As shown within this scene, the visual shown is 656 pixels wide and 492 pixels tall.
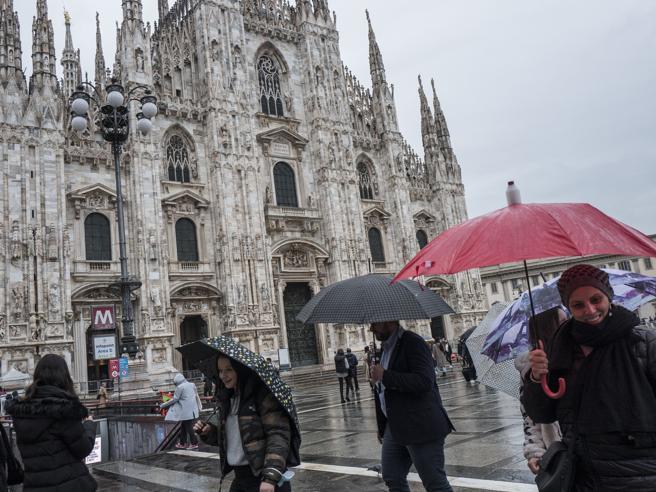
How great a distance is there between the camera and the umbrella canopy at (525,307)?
4.11 metres

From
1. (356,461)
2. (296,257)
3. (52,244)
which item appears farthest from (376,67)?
(356,461)

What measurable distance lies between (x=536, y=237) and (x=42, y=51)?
969 inches

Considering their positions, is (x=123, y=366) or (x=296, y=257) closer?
(x=123, y=366)

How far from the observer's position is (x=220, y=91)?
88.1 feet

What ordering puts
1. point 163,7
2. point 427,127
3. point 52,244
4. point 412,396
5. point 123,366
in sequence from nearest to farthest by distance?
point 412,396
point 123,366
point 52,244
point 163,7
point 427,127

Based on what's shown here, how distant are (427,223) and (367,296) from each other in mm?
31338

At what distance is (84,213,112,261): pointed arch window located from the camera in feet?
74.5

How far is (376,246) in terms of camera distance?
106ft

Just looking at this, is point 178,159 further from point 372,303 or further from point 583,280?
point 583,280

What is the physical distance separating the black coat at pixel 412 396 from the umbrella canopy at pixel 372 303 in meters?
0.23

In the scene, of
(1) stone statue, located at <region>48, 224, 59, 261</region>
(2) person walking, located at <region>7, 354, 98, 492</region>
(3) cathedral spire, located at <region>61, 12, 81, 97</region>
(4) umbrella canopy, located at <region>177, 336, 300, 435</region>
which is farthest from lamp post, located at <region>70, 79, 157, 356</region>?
(3) cathedral spire, located at <region>61, 12, 81, 97</region>

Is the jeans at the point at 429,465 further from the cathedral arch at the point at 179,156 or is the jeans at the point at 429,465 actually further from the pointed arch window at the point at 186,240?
the cathedral arch at the point at 179,156

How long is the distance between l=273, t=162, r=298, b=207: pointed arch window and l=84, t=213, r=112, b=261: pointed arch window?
8795 mm

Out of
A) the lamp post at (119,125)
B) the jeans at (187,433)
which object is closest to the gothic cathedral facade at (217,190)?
the lamp post at (119,125)
